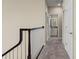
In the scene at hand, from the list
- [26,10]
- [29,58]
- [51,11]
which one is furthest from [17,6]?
[51,11]

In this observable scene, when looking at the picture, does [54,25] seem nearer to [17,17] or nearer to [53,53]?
[17,17]

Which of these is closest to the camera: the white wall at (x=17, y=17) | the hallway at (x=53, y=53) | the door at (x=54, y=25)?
the hallway at (x=53, y=53)

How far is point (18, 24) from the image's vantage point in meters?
7.19

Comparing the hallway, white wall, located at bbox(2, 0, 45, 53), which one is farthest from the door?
white wall, located at bbox(2, 0, 45, 53)

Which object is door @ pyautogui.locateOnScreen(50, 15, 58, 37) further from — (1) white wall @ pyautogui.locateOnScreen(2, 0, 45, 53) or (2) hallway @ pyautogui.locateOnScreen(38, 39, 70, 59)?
(1) white wall @ pyautogui.locateOnScreen(2, 0, 45, 53)

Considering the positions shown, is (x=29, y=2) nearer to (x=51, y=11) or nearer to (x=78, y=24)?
(x=78, y=24)

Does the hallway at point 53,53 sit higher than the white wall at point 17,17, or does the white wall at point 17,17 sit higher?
the white wall at point 17,17

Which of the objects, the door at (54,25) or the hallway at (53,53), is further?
the door at (54,25)

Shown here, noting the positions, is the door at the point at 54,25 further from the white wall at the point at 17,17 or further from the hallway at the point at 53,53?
the white wall at the point at 17,17

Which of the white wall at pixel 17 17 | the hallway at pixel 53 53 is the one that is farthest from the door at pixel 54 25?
the white wall at pixel 17 17

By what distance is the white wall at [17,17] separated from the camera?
23.2 ft

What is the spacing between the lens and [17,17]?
7.22m

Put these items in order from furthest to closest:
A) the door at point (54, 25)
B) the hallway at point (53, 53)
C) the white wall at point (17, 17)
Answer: the door at point (54, 25), the white wall at point (17, 17), the hallway at point (53, 53)

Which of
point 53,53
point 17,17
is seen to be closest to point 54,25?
point 17,17
